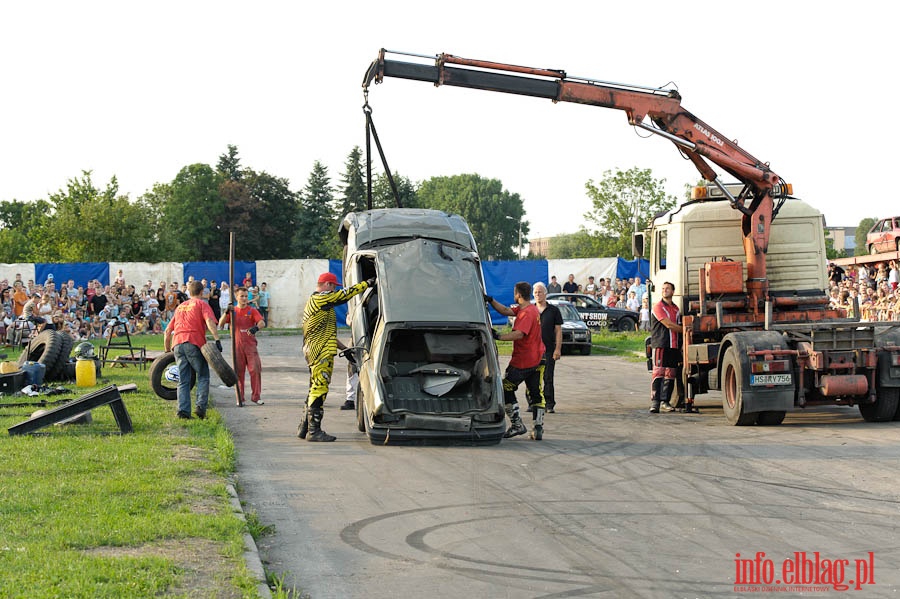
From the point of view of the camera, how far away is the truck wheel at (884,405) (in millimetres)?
13938

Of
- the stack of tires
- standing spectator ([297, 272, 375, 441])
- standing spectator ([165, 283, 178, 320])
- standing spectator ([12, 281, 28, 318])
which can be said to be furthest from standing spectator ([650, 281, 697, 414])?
standing spectator ([165, 283, 178, 320])

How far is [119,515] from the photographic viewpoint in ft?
25.2

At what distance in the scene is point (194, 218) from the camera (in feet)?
273

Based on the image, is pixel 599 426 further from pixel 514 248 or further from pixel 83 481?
pixel 514 248

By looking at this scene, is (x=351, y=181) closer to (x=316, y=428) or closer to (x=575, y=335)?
(x=575, y=335)

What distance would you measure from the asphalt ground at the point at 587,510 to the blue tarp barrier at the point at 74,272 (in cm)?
2508

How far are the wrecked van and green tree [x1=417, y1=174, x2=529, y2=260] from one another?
4655 inches

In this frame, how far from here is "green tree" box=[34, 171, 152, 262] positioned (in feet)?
201

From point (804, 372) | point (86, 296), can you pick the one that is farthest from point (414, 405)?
point (86, 296)

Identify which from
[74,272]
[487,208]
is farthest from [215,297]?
[487,208]

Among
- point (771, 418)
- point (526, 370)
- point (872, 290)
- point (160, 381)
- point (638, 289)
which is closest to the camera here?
point (526, 370)

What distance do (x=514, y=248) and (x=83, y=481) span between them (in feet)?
438

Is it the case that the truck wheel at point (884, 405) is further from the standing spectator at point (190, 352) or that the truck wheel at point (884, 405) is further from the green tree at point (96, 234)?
the green tree at point (96, 234)

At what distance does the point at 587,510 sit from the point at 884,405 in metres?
7.30
